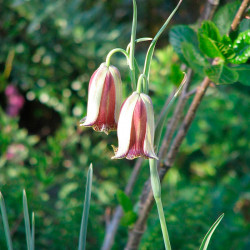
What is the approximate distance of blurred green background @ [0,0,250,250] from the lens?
106 centimetres

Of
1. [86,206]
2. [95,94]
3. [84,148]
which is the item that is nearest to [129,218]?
[86,206]

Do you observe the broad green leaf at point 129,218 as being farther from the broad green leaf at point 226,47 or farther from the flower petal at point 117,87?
the broad green leaf at point 226,47

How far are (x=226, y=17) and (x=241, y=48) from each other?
0.10 meters

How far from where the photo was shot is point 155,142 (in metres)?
0.52

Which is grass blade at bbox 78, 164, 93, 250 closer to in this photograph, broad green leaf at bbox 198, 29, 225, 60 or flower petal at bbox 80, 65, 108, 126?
flower petal at bbox 80, 65, 108, 126

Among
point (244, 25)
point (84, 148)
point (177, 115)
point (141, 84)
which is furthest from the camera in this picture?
point (84, 148)

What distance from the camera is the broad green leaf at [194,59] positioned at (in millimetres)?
583

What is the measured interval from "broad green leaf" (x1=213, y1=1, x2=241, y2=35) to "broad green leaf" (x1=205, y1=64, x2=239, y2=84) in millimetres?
94

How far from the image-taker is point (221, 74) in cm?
56

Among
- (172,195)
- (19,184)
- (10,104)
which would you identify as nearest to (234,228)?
(172,195)

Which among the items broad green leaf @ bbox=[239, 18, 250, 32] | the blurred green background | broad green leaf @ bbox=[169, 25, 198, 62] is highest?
broad green leaf @ bbox=[239, 18, 250, 32]

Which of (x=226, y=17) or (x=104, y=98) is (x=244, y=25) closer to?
(x=226, y=17)

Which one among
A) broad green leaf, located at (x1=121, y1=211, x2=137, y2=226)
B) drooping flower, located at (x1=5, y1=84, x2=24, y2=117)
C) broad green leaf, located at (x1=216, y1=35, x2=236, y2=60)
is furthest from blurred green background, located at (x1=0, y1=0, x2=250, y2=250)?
broad green leaf, located at (x1=216, y1=35, x2=236, y2=60)

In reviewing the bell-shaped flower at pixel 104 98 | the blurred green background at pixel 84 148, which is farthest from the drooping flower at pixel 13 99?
the bell-shaped flower at pixel 104 98
